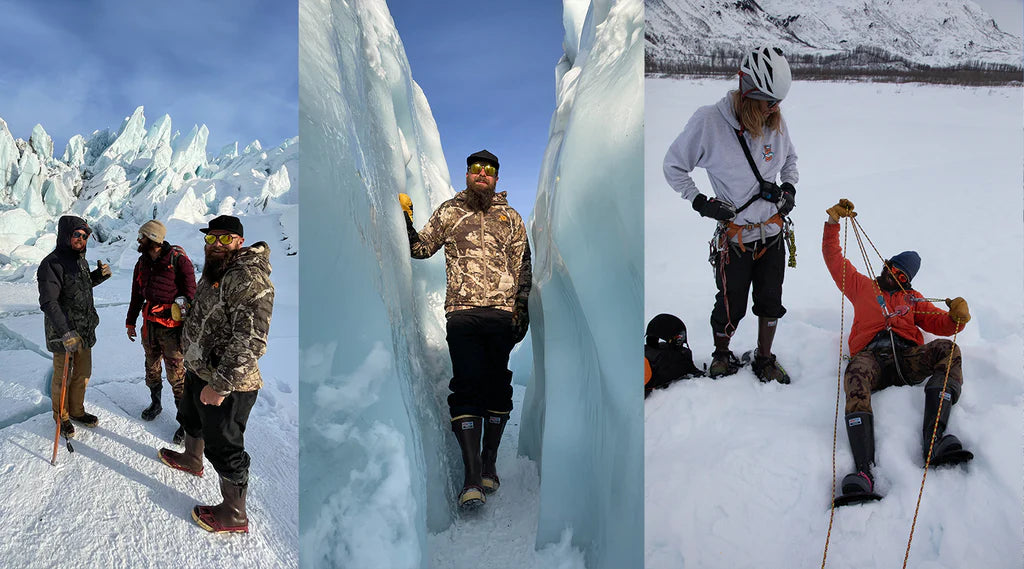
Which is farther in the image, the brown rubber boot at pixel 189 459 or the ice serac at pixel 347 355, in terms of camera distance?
the brown rubber boot at pixel 189 459

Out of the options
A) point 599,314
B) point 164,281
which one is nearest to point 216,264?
point 164,281

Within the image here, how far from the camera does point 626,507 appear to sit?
1.76 metres

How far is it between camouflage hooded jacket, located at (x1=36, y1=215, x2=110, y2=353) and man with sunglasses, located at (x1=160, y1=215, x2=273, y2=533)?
0.93 metres

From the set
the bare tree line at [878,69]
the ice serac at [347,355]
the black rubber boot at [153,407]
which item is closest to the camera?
the ice serac at [347,355]

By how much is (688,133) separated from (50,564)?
3.04 metres

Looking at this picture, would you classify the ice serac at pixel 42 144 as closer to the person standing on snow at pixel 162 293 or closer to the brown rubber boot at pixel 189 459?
the person standing on snow at pixel 162 293

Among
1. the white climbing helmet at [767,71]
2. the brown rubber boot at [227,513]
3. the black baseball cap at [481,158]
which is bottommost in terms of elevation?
the brown rubber boot at [227,513]

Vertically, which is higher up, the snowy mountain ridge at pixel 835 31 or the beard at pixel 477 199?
the snowy mountain ridge at pixel 835 31

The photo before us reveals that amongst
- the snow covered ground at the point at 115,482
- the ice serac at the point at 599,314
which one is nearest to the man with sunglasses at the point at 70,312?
the snow covered ground at the point at 115,482

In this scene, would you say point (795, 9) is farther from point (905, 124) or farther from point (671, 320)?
point (671, 320)

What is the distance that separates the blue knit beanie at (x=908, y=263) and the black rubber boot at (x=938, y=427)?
68cm

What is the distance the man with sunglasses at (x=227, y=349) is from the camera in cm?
194

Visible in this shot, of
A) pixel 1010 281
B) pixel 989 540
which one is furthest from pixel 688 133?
pixel 1010 281

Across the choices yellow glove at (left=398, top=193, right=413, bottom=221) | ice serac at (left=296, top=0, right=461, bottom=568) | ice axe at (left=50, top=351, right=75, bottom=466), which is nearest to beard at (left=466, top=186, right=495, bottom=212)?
yellow glove at (left=398, top=193, right=413, bottom=221)
